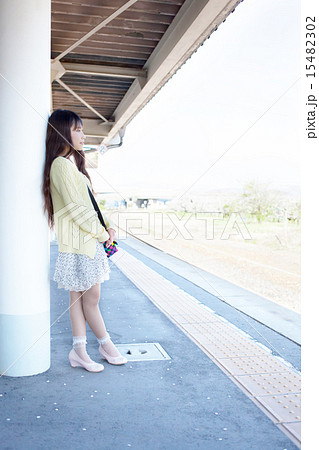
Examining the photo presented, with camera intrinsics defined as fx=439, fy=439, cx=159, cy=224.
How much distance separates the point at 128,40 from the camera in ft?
16.9

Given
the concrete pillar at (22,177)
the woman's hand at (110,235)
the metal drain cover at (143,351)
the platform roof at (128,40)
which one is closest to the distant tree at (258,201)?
the platform roof at (128,40)

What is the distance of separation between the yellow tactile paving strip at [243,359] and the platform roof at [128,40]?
2.60m

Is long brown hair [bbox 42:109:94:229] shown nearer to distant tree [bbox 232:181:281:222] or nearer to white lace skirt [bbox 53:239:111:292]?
white lace skirt [bbox 53:239:111:292]

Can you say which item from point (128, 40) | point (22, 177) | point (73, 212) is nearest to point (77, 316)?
point (73, 212)

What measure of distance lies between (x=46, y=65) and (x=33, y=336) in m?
1.54

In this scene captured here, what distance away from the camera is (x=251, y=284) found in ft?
28.3

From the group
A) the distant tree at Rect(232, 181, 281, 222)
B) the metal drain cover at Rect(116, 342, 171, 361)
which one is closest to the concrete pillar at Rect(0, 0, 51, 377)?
the metal drain cover at Rect(116, 342, 171, 361)

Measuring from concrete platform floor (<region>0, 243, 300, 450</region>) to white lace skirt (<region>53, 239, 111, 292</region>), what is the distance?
0.50 m

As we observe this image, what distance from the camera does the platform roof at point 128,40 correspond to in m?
4.12

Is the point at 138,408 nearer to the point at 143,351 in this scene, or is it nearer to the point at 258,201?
the point at 143,351

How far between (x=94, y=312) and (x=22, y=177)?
0.90 m

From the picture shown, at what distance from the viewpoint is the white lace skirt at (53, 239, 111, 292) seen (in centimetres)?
252

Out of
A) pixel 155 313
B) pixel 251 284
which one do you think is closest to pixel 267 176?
pixel 251 284

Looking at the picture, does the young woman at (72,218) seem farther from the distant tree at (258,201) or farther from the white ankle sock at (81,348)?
the distant tree at (258,201)
